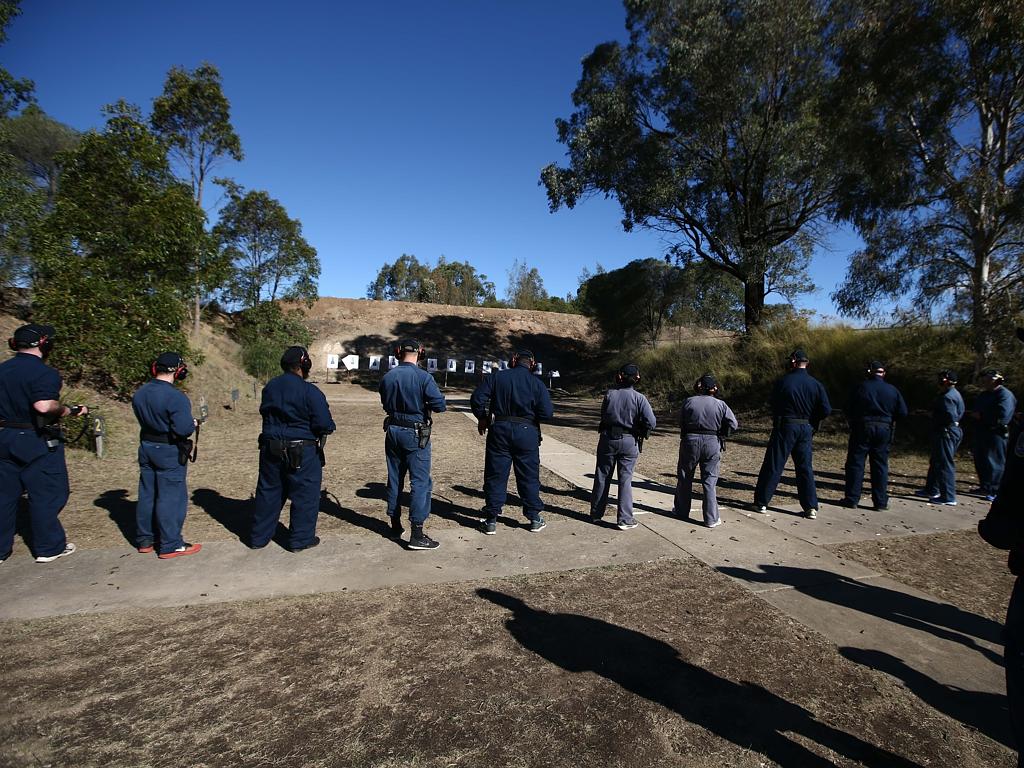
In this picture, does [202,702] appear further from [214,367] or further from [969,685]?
[214,367]

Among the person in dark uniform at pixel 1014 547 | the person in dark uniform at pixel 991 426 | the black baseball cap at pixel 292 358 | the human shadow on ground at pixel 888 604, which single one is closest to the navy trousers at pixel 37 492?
the black baseball cap at pixel 292 358

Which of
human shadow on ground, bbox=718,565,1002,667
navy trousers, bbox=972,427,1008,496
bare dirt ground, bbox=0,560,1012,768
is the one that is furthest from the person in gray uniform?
navy trousers, bbox=972,427,1008,496

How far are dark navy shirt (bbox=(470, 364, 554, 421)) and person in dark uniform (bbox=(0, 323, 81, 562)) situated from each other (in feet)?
12.0

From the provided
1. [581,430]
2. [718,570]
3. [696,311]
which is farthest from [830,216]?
[718,570]

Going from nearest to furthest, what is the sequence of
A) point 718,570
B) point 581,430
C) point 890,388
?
point 718,570 < point 890,388 < point 581,430

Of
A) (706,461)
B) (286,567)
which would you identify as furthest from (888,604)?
(286,567)

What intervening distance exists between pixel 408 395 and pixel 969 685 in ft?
14.7

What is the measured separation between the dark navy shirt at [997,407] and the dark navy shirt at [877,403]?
1.38m

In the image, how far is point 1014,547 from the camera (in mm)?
2191

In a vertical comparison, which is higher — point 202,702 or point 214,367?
point 214,367

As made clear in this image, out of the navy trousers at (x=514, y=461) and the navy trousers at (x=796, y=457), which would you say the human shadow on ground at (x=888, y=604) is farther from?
the navy trousers at (x=514, y=461)

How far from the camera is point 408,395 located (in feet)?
16.4

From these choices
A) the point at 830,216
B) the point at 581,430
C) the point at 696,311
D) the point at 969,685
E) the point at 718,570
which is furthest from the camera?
the point at 696,311

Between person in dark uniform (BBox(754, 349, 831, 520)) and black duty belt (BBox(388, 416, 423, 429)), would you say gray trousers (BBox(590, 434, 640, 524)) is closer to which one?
person in dark uniform (BBox(754, 349, 831, 520))
